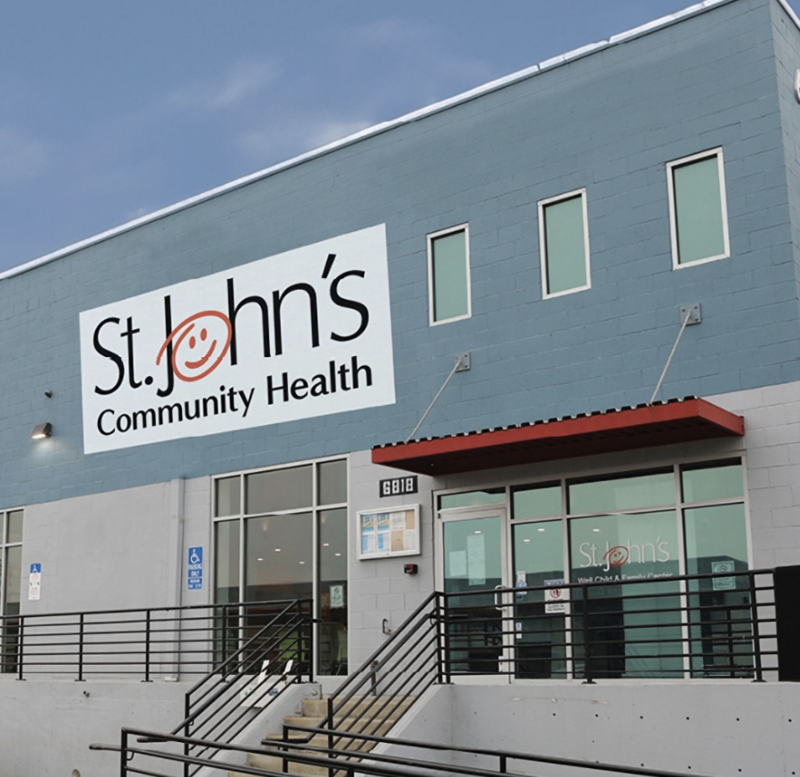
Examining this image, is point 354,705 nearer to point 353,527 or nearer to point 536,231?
point 353,527

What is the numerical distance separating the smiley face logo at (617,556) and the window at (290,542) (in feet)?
13.0

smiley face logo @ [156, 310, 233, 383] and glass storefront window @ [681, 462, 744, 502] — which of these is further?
smiley face logo @ [156, 310, 233, 383]

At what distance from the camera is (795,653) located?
9625mm

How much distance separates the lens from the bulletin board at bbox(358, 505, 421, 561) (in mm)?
14477

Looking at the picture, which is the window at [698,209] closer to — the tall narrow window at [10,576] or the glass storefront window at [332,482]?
the glass storefront window at [332,482]

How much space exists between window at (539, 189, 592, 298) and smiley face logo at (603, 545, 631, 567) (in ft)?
10.3

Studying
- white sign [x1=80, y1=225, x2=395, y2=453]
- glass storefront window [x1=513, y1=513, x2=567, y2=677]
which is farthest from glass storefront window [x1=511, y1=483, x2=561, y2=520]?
white sign [x1=80, y1=225, x2=395, y2=453]

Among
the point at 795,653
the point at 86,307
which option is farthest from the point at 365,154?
the point at 795,653

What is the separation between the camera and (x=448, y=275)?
1502cm

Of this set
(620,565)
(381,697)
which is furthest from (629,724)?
(381,697)

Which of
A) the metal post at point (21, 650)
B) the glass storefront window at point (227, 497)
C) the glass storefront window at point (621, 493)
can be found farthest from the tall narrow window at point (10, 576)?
the glass storefront window at point (621, 493)

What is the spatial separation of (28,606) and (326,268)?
809 cm

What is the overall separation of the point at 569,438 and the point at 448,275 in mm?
3597

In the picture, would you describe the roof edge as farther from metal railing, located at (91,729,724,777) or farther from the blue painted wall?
metal railing, located at (91,729,724,777)
